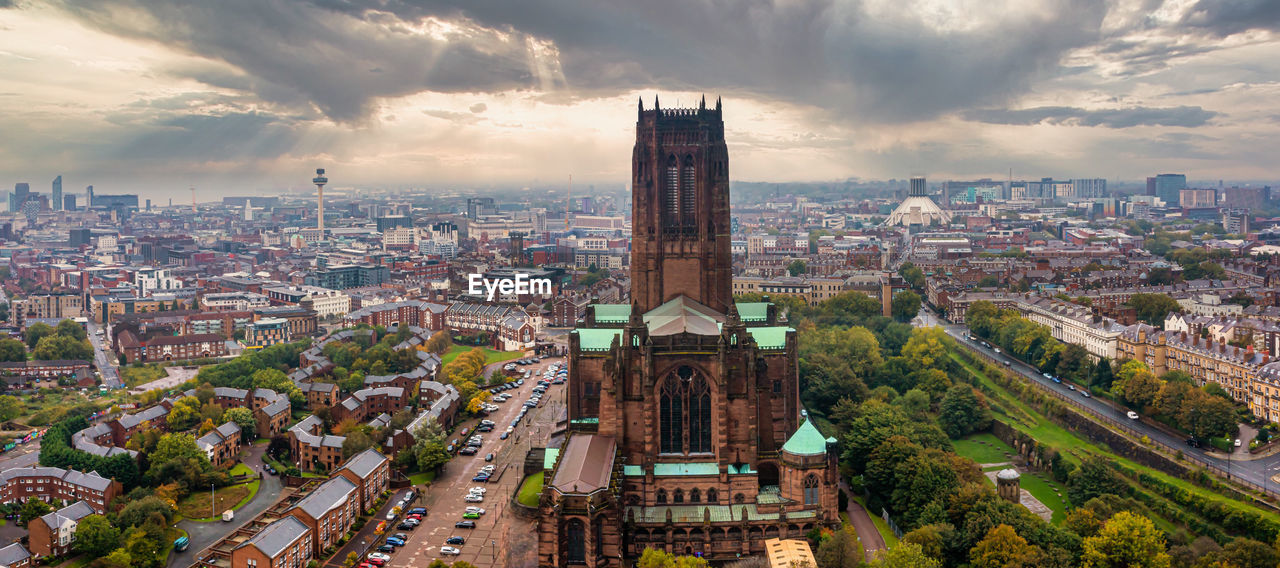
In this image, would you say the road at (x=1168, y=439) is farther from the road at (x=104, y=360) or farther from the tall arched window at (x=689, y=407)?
the road at (x=104, y=360)

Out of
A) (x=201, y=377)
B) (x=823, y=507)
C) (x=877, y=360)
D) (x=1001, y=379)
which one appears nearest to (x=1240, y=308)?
(x=1001, y=379)

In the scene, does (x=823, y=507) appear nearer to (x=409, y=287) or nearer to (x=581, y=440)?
(x=581, y=440)

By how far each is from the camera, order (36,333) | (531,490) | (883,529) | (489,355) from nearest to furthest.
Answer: (883,529), (531,490), (489,355), (36,333)

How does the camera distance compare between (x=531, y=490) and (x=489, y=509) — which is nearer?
(x=489, y=509)

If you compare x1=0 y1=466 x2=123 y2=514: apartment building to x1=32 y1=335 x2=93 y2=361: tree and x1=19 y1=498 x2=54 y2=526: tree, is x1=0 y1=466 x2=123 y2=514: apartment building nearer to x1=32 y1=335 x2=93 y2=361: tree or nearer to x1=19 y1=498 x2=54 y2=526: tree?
x1=19 y1=498 x2=54 y2=526: tree

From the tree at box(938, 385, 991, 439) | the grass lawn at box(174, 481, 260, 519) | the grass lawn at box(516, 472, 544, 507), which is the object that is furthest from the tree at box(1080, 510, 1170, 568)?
the grass lawn at box(174, 481, 260, 519)

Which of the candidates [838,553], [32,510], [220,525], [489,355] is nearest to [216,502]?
[220,525]

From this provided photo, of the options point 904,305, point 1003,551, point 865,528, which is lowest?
point 865,528

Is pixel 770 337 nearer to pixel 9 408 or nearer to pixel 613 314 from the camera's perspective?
pixel 613 314
